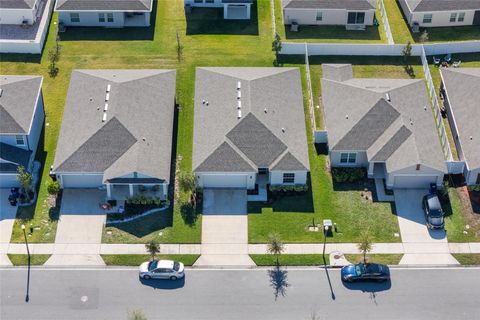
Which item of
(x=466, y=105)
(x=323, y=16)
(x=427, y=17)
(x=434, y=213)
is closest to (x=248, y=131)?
(x=434, y=213)

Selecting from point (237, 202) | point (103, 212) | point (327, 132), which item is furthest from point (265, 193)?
point (103, 212)

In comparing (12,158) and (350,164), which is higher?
(350,164)

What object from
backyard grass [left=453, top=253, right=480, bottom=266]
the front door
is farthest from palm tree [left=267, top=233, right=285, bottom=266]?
the front door

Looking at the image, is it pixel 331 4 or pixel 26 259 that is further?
pixel 331 4

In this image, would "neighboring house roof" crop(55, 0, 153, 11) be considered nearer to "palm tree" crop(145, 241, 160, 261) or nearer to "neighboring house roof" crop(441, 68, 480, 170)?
"palm tree" crop(145, 241, 160, 261)

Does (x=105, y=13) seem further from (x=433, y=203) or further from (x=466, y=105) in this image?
(x=433, y=203)

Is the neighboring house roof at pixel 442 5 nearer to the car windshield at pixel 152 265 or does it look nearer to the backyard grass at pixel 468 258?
the backyard grass at pixel 468 258

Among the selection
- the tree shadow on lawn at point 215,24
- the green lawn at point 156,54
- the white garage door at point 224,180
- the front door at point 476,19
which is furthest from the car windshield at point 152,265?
the front door at point 476,19
